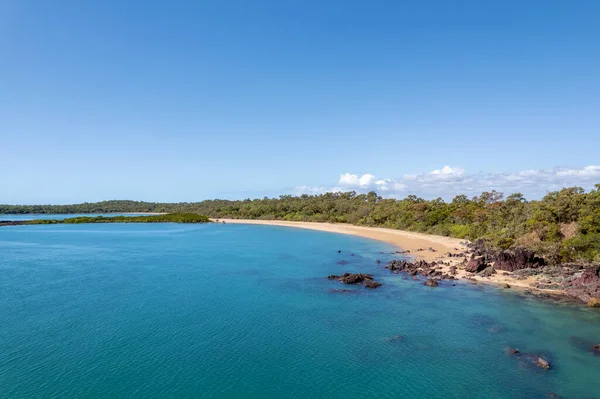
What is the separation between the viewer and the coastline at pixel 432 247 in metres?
33.5

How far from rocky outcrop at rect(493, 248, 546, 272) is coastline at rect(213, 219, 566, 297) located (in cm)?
111

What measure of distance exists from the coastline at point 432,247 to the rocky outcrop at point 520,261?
1110mm

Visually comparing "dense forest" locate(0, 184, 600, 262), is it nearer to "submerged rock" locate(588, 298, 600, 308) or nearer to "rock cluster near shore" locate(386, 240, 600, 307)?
"rock cluster near shore" locate(386, 240, 600, 307)

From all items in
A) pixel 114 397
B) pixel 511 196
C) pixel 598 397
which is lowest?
pixel 598 397

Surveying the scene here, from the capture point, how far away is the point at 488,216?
195ft

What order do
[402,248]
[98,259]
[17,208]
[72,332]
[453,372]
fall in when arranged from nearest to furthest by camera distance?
[453,372] → [72,332] → [98,259] → [402,248] → [17,208]

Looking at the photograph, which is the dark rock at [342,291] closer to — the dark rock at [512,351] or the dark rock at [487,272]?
the dark rock at [512,351]

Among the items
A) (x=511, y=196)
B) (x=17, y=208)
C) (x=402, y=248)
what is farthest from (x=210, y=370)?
(x=17, y=208)

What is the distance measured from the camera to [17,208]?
18562 centimetres

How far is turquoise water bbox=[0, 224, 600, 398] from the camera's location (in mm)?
16172

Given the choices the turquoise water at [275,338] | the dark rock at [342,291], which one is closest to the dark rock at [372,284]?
the turquoise water at [275,338]

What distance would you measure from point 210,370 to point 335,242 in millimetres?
52750

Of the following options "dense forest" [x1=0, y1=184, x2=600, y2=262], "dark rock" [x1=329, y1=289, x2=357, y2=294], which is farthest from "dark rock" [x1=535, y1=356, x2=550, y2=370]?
"dense forest" [x1=0, y1=184, x2=600, y2=262]

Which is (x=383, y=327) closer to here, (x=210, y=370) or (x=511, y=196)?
(x=210, y=370)
